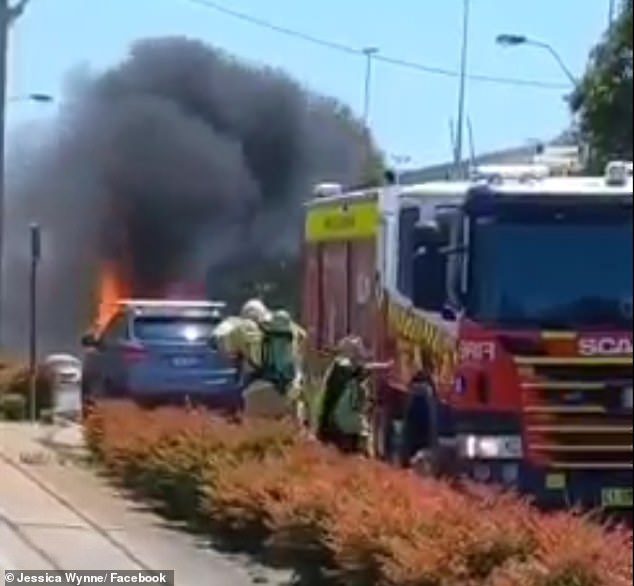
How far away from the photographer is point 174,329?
26.7m

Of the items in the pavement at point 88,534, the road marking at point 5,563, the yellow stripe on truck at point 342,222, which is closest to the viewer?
the road marking at point 5,563

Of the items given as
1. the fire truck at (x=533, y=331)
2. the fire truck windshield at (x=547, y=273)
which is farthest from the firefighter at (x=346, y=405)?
the fire truck windshield at (x=547, y=273)

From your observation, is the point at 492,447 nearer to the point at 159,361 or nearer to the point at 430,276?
the point at 430,276

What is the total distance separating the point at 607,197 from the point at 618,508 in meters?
2.06

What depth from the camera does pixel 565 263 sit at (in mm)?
14555

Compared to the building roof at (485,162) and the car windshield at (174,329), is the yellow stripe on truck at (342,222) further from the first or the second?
the car windshield at (174,329)

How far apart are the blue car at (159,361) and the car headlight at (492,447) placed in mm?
9531

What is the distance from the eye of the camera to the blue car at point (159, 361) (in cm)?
2558

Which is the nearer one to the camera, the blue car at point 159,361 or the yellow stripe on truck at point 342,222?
the yellow stripe on truck at point 342,222

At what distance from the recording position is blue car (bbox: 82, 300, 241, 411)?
25578mm

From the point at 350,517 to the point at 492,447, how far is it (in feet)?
11.5

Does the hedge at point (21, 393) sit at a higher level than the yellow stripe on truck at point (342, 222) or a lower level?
lower

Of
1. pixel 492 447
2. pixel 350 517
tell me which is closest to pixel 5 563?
pixel 350 517

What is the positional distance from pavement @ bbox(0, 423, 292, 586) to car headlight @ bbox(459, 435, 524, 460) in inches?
76.6
